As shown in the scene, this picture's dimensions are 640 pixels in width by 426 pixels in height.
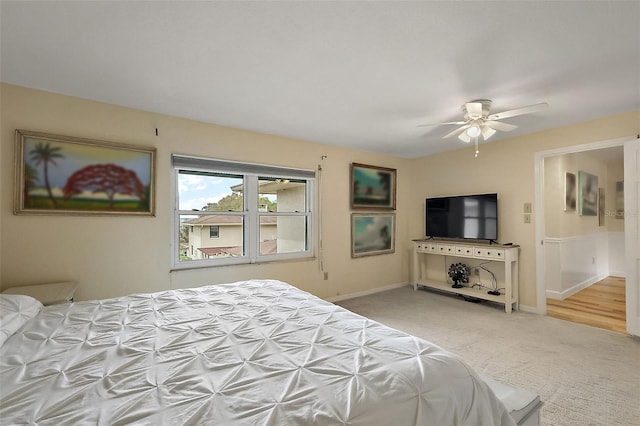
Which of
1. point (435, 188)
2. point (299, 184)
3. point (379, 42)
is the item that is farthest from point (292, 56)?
point (435, 188)

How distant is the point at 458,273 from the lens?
4492 mm

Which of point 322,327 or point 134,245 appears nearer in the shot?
point 322,327

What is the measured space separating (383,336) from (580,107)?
3220mm

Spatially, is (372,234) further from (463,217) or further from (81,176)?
(81,176)

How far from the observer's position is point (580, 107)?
2.95 metres

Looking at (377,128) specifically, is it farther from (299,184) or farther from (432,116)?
(299,184)

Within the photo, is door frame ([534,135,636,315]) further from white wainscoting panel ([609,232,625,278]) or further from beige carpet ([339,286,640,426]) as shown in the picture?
white wainscoting panel ([609,232,625,278])

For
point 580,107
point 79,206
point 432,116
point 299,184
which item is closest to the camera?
point 79,206

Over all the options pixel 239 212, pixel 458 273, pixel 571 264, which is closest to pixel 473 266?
pixel 458 273

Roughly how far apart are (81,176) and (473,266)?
5071 millimetres

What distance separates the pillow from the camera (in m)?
1.44

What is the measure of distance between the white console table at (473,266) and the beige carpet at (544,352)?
0.21 m

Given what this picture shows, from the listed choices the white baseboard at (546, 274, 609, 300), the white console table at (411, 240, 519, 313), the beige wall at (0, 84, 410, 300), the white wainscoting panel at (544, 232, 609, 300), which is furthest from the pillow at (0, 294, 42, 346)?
the white baseboard at (546, 274, 609, 300)

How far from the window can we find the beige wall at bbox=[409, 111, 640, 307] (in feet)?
7.72
